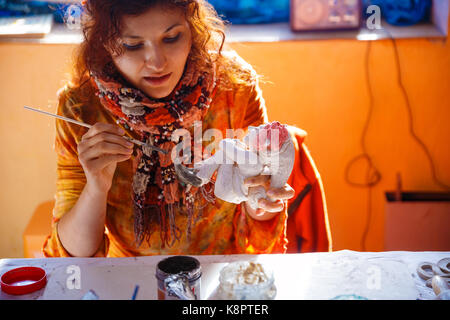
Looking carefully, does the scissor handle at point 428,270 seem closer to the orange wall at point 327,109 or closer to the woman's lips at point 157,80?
the woman's lips at point 157,80

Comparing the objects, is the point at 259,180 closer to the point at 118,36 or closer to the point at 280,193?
the point at 280,193

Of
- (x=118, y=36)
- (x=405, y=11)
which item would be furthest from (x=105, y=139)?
(x=405, y=11)

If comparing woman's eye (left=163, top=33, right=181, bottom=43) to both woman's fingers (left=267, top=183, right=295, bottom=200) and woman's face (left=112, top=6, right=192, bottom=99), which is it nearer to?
woman's face (left=112, top=6, right=192, bottom=99)

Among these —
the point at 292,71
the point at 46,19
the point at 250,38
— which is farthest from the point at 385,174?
the point at 46,19

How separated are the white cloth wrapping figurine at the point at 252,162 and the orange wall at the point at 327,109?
1088 millimetres

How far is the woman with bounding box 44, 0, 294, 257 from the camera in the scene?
1291 millimetres

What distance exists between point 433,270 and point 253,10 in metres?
1.57

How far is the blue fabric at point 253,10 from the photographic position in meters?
2.40

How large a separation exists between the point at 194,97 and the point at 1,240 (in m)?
1.42

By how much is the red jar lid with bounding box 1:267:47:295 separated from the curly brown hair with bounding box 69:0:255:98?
0.51 meters

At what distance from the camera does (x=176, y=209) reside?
147 cm

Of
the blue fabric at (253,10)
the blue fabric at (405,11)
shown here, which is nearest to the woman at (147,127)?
the blue fabric at (253,10)

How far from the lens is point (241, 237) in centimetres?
150
